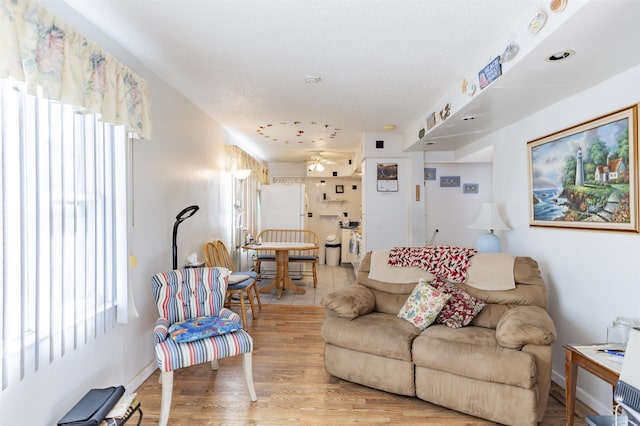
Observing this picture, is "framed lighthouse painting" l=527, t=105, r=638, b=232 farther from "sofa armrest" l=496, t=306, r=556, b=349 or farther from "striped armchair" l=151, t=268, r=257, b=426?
"striped armchair" l=151, t=268, r=257, b=426

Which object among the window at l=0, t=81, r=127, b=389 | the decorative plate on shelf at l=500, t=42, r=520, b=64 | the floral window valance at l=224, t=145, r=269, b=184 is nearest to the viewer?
the window at l=0, t=81, r=127, b=389

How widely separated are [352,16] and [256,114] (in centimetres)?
228

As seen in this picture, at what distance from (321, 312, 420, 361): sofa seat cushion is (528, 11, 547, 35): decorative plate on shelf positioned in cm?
196

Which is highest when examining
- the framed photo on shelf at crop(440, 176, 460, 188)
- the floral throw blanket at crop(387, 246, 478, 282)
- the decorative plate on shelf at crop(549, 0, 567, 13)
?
the decorative plate on shelf at crop(549, 0, 567, 13)

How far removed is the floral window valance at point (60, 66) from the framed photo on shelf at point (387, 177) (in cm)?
348

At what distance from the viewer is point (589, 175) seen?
239cm

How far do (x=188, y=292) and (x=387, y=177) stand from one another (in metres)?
3.31

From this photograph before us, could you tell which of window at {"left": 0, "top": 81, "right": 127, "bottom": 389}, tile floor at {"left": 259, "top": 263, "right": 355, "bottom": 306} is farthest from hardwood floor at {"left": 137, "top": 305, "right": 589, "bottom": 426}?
tile floor at {"left": 259, "top": 263, "right": 355, "bottom": 306}

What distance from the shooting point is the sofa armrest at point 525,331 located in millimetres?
2125

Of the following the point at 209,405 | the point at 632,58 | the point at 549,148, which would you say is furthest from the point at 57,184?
the point at 549,148

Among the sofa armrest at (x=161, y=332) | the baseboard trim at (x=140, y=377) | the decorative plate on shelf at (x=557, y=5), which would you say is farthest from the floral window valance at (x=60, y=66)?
the decorative plate on shelf at (x=557, y=5)

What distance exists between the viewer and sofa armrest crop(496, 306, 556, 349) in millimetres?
2125

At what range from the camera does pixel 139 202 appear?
2619 millimetres

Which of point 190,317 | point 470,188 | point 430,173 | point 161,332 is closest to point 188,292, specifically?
point 190,317
